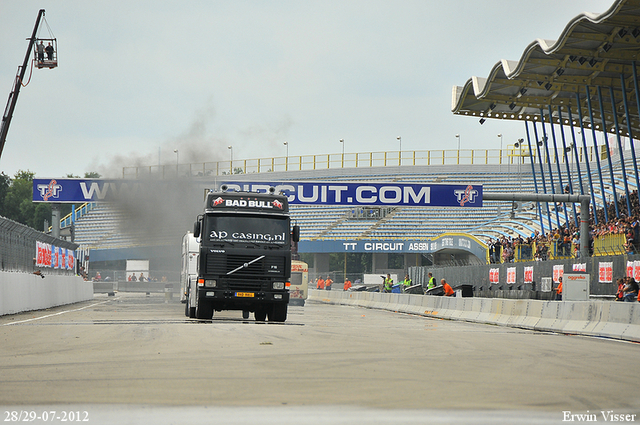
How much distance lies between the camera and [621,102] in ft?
146

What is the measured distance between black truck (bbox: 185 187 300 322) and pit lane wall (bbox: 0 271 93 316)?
7.02 metres

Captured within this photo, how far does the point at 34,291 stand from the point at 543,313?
1709cm

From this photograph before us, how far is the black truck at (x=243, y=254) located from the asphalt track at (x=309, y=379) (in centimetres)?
474

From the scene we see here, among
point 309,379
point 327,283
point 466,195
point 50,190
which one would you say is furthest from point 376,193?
point 309,379

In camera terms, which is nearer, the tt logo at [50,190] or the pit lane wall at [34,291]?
the pit lane wall at [34,291]

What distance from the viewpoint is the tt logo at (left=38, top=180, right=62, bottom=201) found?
137ft

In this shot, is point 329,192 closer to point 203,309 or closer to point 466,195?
point 466,195

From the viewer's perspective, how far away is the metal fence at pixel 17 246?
25.0 m

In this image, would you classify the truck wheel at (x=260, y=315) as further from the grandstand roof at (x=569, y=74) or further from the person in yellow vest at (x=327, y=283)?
the person in yellow vest at (x=327, y=283)

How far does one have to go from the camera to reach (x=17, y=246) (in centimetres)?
2697

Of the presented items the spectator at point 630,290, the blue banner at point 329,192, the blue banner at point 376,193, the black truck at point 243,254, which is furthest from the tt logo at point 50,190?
the spectator at point 630,290

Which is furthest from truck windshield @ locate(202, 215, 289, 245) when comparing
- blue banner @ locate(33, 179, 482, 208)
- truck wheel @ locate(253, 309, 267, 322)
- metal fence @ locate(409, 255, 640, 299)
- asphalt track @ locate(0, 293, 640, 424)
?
blue banner @ locate(33, 179, 482, 208)

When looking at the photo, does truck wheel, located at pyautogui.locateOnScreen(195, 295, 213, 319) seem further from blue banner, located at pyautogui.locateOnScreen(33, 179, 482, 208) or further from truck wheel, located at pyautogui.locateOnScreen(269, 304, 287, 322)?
blue banner, located at pyautogui.locateOnScreen(33, 179, 482, 208)

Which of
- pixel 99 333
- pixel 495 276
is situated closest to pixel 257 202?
pixel 99 333
